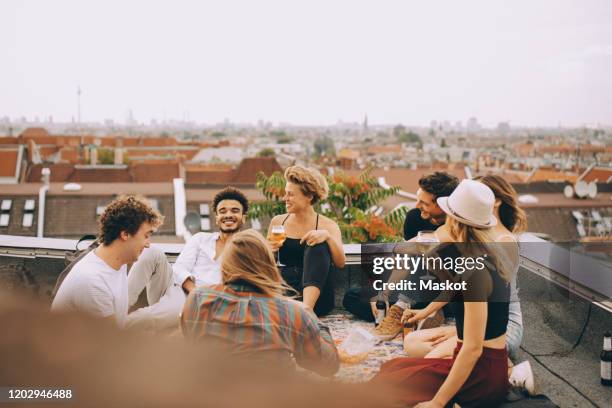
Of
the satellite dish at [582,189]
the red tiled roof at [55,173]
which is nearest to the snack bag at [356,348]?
the satellite dish at [582,189]

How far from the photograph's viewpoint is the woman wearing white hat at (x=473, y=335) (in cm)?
238

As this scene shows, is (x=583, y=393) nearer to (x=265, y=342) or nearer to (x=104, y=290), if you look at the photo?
(x=265, y=342)

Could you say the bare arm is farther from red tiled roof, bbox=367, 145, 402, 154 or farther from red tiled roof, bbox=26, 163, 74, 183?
red tiled roof, bbox=367, 145, 402, 154

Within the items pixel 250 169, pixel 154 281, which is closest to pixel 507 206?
pixel 154 281

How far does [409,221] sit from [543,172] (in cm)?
4842

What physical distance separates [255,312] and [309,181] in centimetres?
168

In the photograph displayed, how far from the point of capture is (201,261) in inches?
145

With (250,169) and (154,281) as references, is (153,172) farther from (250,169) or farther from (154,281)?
(154,281)

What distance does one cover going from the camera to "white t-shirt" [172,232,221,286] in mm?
3625

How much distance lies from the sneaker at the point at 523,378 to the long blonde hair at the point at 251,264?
1.14 metres

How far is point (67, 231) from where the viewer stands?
20188 millimetres

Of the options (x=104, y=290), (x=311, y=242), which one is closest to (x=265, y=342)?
(x=104, y=290)

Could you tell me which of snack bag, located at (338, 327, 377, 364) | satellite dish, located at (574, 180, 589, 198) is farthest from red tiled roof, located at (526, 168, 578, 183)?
snack bag, located at (338, 327, 377, 364)

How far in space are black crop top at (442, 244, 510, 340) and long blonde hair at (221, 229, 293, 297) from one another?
71 cm
